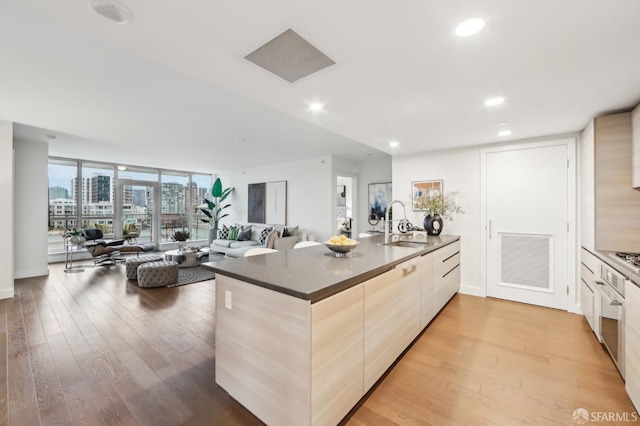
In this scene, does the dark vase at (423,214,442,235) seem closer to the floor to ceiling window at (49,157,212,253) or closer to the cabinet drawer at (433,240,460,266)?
the cabinet drawer at (433,240,460,266)

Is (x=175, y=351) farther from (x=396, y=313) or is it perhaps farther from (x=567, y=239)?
(x=567, y=239)

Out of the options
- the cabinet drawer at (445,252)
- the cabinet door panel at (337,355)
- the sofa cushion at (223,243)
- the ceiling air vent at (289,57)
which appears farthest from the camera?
the sofa cushion at (223,243)

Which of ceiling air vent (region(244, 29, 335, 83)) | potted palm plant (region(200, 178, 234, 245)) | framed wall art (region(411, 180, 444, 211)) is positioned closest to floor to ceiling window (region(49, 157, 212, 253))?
potted palm plant (region(200, 178, 234, 245))

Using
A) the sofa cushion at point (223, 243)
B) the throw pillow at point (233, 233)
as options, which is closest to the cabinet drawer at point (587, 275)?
the sofa cushion at point (223, 243)

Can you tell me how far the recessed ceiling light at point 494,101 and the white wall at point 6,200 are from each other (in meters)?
6.03

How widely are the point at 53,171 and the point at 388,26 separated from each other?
8.83 metres

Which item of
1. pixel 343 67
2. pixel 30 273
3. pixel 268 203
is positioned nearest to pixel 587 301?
pixel 343 67

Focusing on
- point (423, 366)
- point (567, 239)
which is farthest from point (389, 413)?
point (567, 239)

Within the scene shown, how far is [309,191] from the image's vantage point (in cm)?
638

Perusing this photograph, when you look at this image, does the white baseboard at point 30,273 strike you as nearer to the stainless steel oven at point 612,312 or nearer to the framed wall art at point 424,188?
the framed wall art at point 424,188

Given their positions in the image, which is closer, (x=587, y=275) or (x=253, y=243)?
(x=587, y=275)

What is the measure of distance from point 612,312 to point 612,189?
1.28 m

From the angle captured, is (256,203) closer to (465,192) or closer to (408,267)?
(465,192)

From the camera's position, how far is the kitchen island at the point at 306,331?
1372 mm
